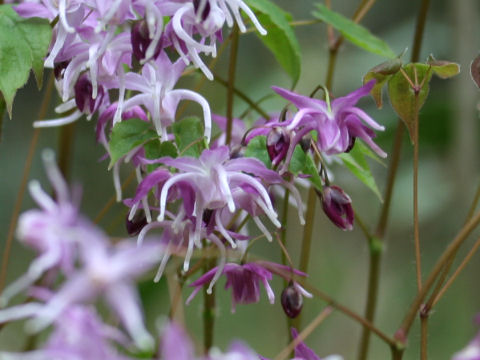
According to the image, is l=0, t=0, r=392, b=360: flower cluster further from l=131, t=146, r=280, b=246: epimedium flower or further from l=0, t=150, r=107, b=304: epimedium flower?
l=0, t=150, r=107, b=304: epimedium flower

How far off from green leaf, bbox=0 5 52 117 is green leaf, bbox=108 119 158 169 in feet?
0.20

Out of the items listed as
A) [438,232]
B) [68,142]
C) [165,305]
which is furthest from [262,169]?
[438,232]

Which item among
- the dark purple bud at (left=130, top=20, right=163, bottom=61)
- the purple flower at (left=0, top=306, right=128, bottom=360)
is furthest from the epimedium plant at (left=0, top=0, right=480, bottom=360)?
the purple flower at (left=0, top=306, right=128, bottom=360)

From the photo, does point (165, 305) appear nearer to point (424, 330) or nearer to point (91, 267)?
point (424, 330)

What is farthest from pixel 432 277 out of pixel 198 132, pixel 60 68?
pixel 60 68

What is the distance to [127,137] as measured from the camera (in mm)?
539

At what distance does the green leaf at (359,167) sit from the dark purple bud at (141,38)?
0.52 feet

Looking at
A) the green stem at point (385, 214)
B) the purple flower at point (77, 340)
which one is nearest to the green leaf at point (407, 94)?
the green stem at point (385, 214)

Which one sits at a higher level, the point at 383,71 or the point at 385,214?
the point at 383,71

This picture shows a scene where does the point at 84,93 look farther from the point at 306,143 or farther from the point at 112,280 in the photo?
the point at 112,280

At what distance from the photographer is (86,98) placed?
0.55m

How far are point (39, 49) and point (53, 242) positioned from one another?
261mm

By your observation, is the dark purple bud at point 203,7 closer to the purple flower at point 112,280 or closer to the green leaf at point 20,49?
the green leaf at point 20,49

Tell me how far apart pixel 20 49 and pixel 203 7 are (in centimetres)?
13
